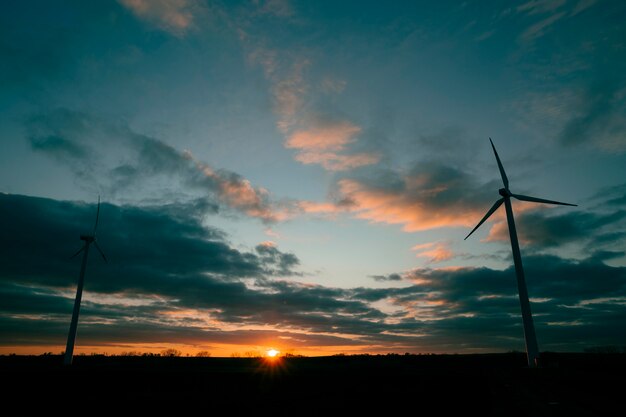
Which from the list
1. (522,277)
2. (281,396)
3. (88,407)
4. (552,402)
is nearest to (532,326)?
(522,277)

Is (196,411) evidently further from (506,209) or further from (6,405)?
(506,209)

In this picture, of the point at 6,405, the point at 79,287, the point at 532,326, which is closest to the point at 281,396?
the point at 6,405

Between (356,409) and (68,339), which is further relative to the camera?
(68,339)

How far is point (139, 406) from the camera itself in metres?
27.6

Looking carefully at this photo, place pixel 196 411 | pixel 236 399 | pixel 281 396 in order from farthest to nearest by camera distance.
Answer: pixel 281 396, pixel 236 399, pixel 196 411

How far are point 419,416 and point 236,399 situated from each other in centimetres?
1687

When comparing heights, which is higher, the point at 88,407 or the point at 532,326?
the point at 532,326

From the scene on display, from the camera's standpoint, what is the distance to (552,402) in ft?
92.8

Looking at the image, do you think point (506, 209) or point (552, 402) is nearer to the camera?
point (552, 402)

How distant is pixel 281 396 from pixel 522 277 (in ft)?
194

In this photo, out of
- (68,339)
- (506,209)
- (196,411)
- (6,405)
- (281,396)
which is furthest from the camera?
(68,339)

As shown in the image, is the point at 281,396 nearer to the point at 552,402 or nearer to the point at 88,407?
the point at 88,407

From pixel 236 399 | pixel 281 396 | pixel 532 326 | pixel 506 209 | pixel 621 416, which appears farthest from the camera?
pixel 506 209

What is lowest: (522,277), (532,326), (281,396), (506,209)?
(281,396)
